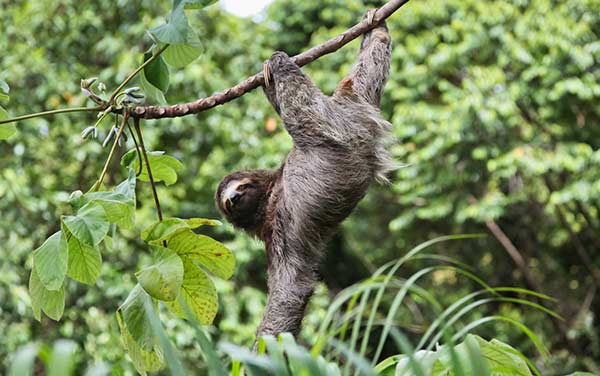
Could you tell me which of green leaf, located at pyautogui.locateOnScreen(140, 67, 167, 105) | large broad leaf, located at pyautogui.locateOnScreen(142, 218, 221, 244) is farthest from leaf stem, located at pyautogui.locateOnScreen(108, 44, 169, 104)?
large broad leaf, located at pyautogui.locateOnScreen(142, 218, 221, 244)

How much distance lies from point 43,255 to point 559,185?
786 cm

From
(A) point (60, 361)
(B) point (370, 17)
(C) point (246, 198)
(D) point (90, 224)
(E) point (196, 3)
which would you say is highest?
(E) point (196, 3)

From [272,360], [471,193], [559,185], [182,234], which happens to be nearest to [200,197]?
[471,193]

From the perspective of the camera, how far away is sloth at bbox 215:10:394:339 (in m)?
3.14

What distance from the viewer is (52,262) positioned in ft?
7.02

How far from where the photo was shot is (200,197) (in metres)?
8.74

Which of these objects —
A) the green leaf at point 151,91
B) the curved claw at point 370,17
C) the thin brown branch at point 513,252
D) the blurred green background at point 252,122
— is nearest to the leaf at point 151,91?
the green leaf at point 151,91

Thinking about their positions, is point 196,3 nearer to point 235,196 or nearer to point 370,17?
point 370,17

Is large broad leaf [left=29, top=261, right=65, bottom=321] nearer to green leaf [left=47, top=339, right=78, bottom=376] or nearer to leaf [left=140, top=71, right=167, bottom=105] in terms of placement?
leaf [left=140, top=71, right=167, bottom=105]

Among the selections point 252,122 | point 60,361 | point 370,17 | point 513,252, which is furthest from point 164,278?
point 513,252

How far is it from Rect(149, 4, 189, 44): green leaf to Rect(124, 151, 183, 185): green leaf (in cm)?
52

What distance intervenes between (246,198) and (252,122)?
446 cm

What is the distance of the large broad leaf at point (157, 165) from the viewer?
2.60 meters

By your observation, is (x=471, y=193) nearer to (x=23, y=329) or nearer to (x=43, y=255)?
(x=23, y=329)
